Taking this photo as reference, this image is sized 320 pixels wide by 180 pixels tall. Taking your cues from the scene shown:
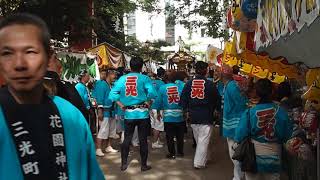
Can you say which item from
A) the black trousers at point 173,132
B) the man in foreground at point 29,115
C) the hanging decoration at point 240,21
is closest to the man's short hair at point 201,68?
the black trousers at point 173,132

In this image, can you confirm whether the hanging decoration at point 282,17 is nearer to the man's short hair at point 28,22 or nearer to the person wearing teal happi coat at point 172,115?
the man's short hair at point 28,22

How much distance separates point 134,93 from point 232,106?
1.82 m

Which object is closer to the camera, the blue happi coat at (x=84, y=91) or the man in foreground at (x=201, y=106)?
the man in foreground at (x=201, y=106)

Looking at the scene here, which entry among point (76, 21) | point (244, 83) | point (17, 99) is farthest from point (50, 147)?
point (76, 21)

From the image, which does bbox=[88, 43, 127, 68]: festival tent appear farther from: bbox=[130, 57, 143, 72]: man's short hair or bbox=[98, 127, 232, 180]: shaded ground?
bbox=[130, 57, 143, 72]: man's short hair

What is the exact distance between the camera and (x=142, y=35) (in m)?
70.4

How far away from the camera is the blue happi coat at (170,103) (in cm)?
977

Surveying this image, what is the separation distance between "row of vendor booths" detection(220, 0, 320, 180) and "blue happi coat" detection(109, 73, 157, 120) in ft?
5.59

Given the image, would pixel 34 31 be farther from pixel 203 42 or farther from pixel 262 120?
pixel 203 42

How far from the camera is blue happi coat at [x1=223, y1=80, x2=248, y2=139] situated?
23.7 ft

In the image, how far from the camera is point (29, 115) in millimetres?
2014

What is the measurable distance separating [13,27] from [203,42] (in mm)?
59635

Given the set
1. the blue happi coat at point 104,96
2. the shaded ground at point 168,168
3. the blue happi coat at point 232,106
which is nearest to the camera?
the blue happi coat at point 232,106

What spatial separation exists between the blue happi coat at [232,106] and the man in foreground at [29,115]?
5315 millimetres
